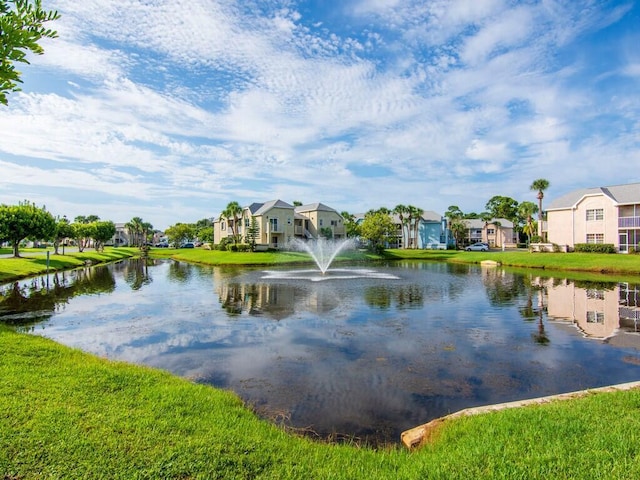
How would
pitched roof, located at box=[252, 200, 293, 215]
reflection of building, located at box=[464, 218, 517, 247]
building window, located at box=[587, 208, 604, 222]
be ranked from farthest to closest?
reflection of building, located at box=[464, 218, 517, 247]
pitched roof, located at box=[252, 200, 293, 215]
building window, located at box=[587, 208, 604, 222]

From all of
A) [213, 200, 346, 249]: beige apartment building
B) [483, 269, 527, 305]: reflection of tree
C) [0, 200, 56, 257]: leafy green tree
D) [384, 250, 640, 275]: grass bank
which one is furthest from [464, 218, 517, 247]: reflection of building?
[0, 200, 56, 257]: leafy green tree

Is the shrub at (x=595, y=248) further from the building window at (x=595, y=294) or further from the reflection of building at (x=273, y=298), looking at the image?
the reflection of building at (x=273, y=298)

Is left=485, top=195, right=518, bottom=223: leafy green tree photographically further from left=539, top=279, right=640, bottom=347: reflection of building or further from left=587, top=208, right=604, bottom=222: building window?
left=539, top=279, right=640, bottom=347: reflection of building

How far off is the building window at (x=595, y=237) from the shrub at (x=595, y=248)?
8.60 ft

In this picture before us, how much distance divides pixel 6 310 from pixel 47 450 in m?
18.4

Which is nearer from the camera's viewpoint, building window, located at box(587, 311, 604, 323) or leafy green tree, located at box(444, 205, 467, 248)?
building window, located at box(587, 311, 604, 323)

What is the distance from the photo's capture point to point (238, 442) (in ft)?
18.5

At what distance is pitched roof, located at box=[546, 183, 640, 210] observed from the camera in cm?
4928

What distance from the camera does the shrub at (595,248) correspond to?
156 ft

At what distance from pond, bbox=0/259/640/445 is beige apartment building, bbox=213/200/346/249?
46.1 metres

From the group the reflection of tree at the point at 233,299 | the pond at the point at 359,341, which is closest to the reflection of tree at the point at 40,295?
the pond at the point at 359,341

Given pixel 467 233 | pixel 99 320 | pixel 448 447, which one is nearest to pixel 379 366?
pixel 448 447

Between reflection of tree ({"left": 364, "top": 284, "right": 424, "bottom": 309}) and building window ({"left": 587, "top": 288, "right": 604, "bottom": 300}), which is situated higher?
reflection of tree ({"left": 364, "top": 284, "right": 424, "bottom": 309})

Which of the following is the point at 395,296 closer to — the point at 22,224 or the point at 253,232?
the point at 22,224
